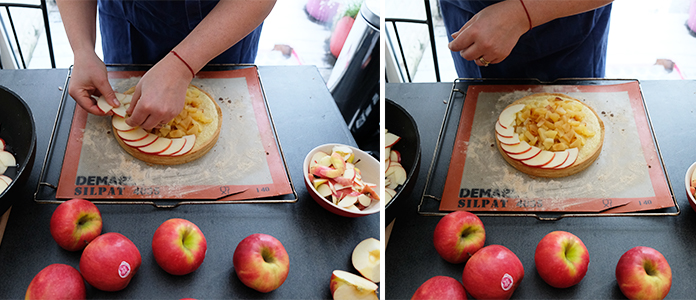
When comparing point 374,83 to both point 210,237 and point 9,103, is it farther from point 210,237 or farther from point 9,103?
point 9,103

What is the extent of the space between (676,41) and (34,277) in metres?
3.91

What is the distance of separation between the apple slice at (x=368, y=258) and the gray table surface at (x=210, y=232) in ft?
0.11

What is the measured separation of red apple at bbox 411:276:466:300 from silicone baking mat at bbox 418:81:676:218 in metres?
0.31

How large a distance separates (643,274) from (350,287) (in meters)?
0.79

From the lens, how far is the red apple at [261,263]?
119cm

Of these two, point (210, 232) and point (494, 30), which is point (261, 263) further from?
point (494, 30)

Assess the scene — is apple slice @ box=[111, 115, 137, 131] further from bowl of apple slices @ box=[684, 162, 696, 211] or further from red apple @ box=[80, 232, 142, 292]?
bowl of apple slices @ box=[684, 162, 696, 211]

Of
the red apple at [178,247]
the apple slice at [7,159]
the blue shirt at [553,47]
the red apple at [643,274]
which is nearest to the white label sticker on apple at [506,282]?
the red apple at [643,274]

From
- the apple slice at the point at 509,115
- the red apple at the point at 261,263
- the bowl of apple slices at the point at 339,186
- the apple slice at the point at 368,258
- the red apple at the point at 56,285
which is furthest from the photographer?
the apple slice at the point at 509,115

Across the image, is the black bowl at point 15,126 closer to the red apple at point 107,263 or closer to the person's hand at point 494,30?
the red apple at point 107,263

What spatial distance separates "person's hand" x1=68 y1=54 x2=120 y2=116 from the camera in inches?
60.0

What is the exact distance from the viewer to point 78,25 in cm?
160

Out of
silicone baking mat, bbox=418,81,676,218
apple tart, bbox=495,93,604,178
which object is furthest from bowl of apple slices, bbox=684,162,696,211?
apple tart, bbox=495,93,604,178

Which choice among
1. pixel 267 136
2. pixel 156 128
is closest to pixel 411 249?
pixel 267 136
